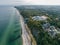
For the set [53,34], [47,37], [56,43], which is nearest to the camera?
[56,43]

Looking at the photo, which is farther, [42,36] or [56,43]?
[42,36]

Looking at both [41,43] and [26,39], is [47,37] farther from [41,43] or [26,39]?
[26,39]

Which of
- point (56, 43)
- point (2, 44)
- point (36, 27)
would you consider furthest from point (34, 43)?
point (36, 27)

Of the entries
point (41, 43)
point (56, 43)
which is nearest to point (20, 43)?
point (41, 43)

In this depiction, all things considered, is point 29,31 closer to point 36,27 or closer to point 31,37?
point 36,27

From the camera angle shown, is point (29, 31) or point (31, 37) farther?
point (29, 31)

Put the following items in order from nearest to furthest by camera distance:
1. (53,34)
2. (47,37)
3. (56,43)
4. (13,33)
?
(56,43) < (47,37) < (53,34) < (13,33)

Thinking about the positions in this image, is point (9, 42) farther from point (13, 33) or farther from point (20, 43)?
point (13, 33)

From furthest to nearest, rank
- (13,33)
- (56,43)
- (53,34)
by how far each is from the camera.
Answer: (13,33)
(53,34)
(56,43)

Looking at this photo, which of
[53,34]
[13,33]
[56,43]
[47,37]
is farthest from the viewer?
[13,33]
